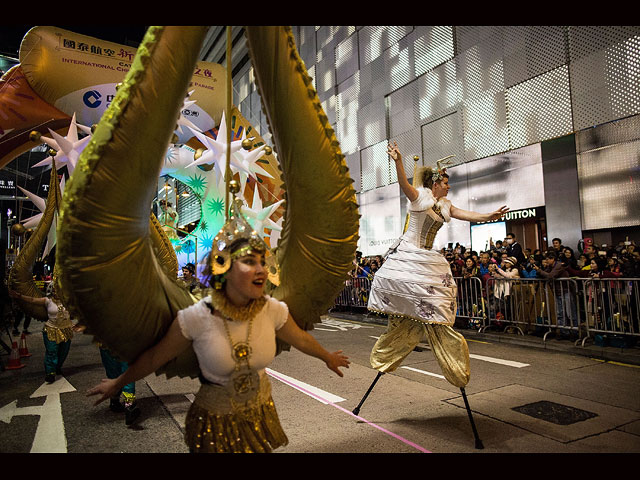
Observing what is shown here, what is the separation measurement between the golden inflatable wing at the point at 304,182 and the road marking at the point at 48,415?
10.4 feet

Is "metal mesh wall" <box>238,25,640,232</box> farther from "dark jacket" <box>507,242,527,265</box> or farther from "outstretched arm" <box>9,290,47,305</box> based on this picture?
"outstretched arm" <box>9,290,47,305</box>

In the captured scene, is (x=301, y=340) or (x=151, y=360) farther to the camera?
(x=301, y=340)

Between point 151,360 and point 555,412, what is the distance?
4.07 metres

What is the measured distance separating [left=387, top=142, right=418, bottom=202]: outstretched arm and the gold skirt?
2100mm

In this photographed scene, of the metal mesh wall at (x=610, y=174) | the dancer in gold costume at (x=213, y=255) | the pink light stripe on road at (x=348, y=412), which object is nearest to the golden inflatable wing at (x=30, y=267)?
the pink light stripe on road at (x=348, y=412)

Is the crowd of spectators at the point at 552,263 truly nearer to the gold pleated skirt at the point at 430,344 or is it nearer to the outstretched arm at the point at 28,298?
the gold pleated skirt at the point at 430,344

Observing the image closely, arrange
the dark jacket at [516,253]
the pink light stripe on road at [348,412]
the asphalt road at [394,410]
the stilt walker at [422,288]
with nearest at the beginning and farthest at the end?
1. the pink light stripe on road at [348,412]
2. the asphalt road at [394,410]
3. the stilt walker at [422,288]
4. the dark jacket at [516,253]

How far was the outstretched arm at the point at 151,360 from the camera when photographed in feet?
6.11

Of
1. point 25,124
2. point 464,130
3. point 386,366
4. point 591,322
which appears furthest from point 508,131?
point 25,124

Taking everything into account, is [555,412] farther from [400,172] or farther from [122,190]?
[122,190]

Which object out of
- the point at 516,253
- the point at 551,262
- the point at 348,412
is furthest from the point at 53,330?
the point at 516,253

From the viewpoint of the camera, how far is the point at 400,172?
11.8 ft

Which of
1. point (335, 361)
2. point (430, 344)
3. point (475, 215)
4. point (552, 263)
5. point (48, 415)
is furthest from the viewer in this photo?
point (552, 263)

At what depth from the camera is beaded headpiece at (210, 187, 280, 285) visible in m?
1.87
